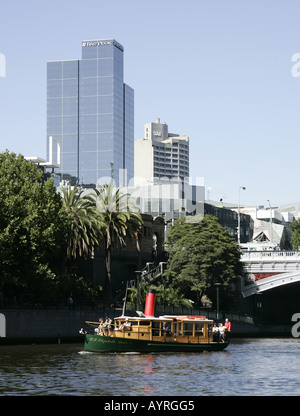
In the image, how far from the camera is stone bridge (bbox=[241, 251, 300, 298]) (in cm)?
12212

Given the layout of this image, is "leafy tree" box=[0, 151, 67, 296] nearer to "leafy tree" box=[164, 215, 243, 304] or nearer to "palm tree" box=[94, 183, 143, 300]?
"palm tree" box=[94, 183, 143, 300]

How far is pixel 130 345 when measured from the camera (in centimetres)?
6688

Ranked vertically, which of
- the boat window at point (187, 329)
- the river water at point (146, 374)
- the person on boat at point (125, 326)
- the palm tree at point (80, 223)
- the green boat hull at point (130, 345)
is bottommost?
the river water at point (146, 374)

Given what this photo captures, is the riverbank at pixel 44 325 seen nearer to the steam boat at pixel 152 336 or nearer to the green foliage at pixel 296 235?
the steam boat at pixel 152 336

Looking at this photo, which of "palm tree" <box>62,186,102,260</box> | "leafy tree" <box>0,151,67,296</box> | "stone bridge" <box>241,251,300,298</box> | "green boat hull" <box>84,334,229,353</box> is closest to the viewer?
"green boat hull" <box>84,334,229,353</box>

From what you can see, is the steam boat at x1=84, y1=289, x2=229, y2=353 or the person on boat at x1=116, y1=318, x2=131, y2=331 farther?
the person on boat at x1=116, y1=318, x2=131, y2=331

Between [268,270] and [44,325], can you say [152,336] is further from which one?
[268,270]

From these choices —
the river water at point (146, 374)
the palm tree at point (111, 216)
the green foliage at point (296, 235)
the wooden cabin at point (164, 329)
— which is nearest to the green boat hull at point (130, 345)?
the wooden cabin at point (164, 329)

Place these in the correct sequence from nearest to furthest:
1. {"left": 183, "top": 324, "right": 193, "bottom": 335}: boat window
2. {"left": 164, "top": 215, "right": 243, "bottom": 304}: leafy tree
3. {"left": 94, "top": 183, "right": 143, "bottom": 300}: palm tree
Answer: {"left": 183, "top": 324, "right": 193, "bottom": 335}: boat window, {"left": 94, "top": 183, "right": 143, "bottom": 300}: palm tree, {"left": 164, "top": 215, "right": 243, "bottom": 304}: leafy tree

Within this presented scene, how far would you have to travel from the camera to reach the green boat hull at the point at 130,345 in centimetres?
6519

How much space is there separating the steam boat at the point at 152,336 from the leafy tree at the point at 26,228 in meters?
13.9

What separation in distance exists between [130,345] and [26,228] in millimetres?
19038

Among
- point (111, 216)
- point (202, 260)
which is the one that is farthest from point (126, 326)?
point (202, 260)

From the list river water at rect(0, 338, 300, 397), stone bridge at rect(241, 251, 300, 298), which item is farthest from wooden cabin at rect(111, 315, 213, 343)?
stone bridge at rect(241, 251, 300, 298)
